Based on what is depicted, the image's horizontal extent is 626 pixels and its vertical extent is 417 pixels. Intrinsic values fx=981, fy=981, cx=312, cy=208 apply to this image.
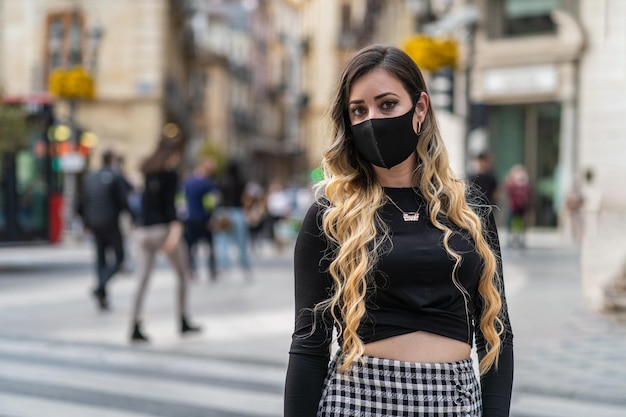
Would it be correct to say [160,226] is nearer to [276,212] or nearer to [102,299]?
[102,299]

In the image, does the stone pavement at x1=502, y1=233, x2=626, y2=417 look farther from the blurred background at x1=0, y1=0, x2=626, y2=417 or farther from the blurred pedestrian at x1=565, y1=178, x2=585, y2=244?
the blurred pedestrian at x1=565, y1=178, x2=585, y2=244

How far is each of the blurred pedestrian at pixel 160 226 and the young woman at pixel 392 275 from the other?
269 inches

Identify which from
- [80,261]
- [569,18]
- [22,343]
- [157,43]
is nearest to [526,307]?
[22,343]

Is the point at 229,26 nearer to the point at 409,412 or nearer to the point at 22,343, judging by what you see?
the point at 22,343

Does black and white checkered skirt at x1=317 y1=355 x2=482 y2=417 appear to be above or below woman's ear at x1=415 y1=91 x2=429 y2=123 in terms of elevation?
below

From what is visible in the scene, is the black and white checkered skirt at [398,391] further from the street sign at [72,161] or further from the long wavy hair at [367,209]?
the street sign at [72,161]

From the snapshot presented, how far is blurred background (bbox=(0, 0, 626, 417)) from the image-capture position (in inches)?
487

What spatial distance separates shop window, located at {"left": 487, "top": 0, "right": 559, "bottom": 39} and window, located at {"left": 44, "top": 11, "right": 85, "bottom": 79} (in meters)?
17.2

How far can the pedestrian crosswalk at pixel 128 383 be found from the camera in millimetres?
6254

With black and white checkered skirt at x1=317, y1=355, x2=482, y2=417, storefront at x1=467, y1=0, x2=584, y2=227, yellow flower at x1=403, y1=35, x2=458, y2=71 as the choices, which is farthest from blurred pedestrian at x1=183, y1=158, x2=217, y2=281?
black and white checkered skirt at x1=317, y1=355, x2=482, y2=417

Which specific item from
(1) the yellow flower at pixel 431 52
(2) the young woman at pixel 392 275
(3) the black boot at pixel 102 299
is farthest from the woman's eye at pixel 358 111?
(1) the yellow flower at pixel 431 52

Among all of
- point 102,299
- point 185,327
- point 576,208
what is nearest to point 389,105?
point 185,327

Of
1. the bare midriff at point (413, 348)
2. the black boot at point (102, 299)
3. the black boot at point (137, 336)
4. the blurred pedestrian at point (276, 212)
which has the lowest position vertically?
the blurred pedestrian at point (276, 212)

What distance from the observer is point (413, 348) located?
231 centimetres
